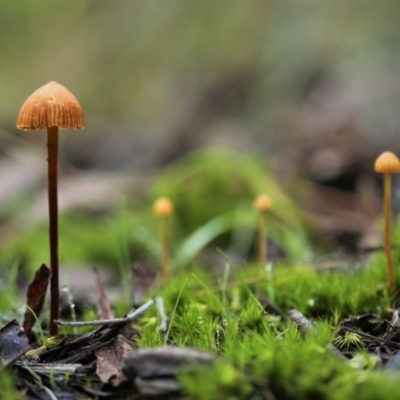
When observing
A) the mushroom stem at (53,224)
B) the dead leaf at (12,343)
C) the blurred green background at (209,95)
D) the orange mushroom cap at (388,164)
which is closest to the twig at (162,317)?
the mushroom stem at (53,224)

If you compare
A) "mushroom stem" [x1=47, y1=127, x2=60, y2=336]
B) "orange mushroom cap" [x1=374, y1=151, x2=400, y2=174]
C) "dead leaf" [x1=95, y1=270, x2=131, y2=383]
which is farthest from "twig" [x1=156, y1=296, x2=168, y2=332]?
"orange mushroom cap" [x1=374, y1=151, x2=400, y2=174]

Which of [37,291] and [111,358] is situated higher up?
[37,291]

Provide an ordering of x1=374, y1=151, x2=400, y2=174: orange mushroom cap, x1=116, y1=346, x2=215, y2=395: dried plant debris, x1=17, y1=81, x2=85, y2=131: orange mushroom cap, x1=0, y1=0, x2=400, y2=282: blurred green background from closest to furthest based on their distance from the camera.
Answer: x1=116, y1=346, x2=215, y2=395: dried plant debris, x1=17, y1=81, x2=85, y2=131: orange mushroom cap, x1=374, y1=151, x2=400, y2=174: orange mushroom cap, x1=0, y1=0, x2=400, y2=282: blurred green background

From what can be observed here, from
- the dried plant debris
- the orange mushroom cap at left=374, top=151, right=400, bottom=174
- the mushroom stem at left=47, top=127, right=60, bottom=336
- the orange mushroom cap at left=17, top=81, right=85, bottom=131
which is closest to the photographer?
the dried plant debris

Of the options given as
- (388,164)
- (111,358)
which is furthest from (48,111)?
(388,164)

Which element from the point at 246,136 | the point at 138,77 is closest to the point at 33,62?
the point at 138,77

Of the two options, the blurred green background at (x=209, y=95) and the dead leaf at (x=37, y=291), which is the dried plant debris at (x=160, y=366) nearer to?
the dead leaf at (x=37, y=291)

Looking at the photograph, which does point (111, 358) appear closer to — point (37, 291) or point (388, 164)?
point (37, 291)

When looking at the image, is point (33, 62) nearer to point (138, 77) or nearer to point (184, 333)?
Result: point (138, 77)

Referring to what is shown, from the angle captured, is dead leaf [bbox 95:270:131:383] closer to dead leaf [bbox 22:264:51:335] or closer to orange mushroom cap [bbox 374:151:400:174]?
dead leaf [bbox 22:264:51:335]
